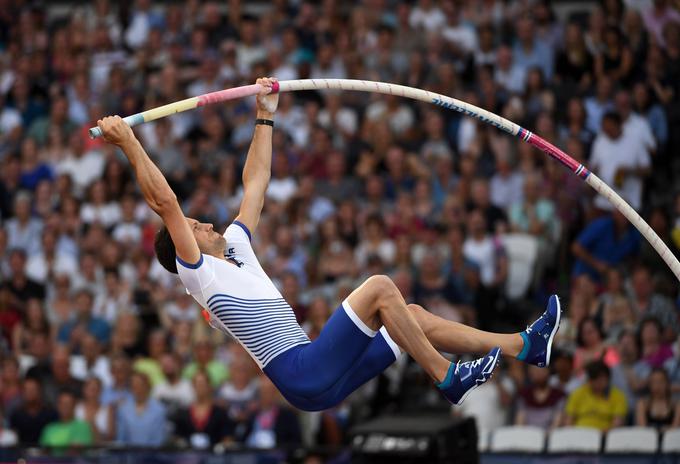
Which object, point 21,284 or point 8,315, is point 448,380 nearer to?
point 8,315

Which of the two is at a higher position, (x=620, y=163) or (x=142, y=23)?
(x=142, y=23)

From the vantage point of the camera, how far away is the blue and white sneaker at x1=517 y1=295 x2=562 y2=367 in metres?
9.65

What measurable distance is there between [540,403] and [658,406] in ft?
4.00

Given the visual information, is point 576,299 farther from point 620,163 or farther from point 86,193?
point 86,193

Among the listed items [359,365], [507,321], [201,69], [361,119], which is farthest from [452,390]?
[201,69]

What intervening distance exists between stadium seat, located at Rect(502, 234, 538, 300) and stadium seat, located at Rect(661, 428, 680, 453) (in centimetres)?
327

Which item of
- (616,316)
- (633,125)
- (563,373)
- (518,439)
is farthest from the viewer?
(633,125)

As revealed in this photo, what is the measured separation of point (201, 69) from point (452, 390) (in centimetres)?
1022

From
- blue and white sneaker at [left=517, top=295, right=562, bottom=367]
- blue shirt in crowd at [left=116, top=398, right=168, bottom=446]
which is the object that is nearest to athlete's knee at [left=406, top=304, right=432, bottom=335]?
blue and white sneaker at [left=517, top=295, right=562, bottom=367]

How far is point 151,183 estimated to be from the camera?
→ 9.28m

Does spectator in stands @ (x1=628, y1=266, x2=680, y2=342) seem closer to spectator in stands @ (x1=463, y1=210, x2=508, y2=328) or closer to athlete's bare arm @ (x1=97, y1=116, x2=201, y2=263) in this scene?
spectator in stands @ (x1=463, y1=210, x2=508, y2=328)

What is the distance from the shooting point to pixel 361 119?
17.6m

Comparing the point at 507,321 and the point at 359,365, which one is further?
the point at 507,321

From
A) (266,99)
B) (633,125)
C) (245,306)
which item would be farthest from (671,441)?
(266,99)
